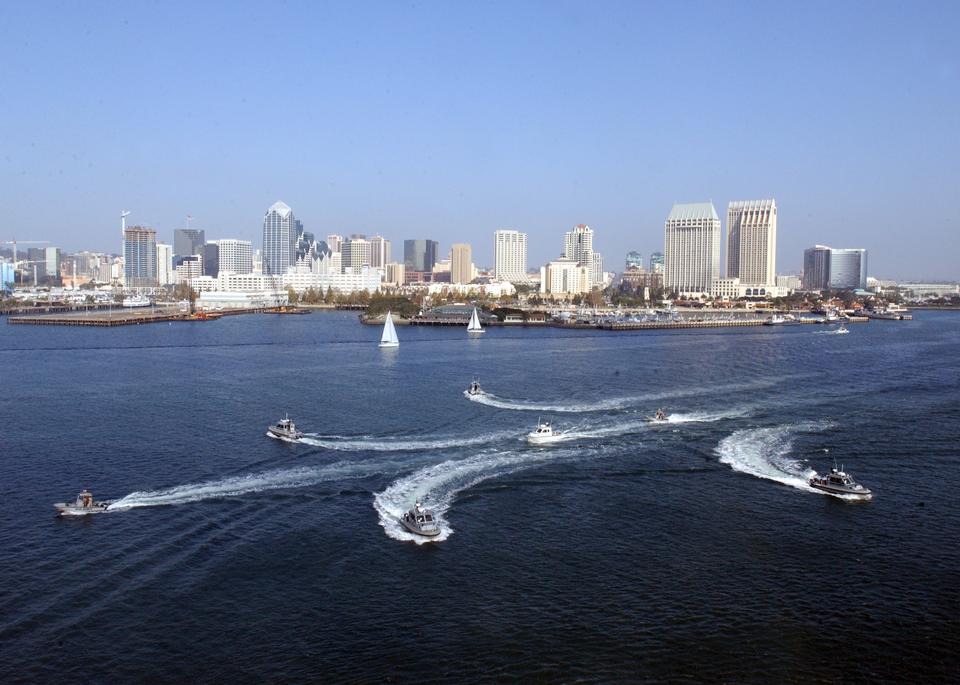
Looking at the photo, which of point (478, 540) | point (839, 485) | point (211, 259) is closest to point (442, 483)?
point (478, 540)

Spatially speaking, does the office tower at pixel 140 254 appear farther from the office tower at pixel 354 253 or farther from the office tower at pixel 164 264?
the office tower at pixel 354 253

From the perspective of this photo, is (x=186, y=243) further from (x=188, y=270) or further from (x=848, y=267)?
(x=848, y=267)

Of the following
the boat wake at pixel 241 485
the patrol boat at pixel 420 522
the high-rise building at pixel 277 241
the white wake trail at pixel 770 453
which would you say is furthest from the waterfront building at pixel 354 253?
the patrol boat at pixel 420 522

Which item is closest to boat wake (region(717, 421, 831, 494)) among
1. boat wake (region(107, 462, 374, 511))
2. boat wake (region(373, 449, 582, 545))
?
boat wake (region(373, 449, 582, 545))

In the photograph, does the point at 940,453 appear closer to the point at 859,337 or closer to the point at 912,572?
the point at 912,572

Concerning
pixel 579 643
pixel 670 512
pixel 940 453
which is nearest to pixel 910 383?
pixel 940 453
